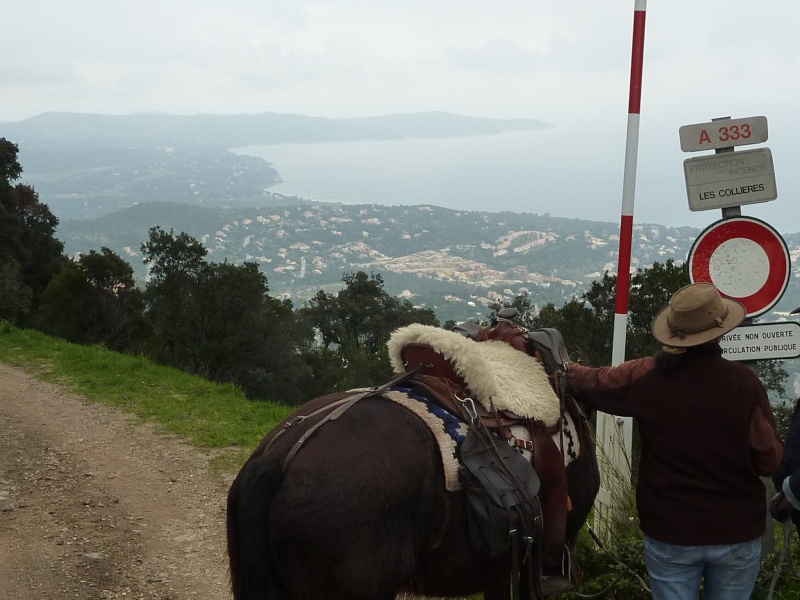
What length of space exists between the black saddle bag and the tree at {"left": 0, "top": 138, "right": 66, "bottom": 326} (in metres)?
17.0

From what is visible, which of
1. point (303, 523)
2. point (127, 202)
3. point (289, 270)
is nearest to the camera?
point (303, 523)

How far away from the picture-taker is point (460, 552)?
8.26 ft

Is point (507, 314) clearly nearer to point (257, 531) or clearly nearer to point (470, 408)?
point (470, 408)

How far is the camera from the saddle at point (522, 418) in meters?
2.74

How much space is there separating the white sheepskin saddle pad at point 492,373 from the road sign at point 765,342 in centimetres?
98

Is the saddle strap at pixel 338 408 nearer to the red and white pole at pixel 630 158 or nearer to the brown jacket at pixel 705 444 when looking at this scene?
the brown jacket at pixel 705 444

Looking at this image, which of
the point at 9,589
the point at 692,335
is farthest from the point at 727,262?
the point at 9,589

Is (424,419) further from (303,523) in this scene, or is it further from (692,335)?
(692,335)

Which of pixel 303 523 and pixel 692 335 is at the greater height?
pixel 692 335

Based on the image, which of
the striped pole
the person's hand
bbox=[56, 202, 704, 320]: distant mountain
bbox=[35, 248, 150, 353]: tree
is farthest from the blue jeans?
bbox=[56, 202, 704, 320]: distant mountain

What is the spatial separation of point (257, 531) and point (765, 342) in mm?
2449

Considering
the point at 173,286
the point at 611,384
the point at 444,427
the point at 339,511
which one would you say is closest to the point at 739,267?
the point at 611,384

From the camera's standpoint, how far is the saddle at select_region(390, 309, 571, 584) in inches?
108

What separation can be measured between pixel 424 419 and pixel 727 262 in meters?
1.80
